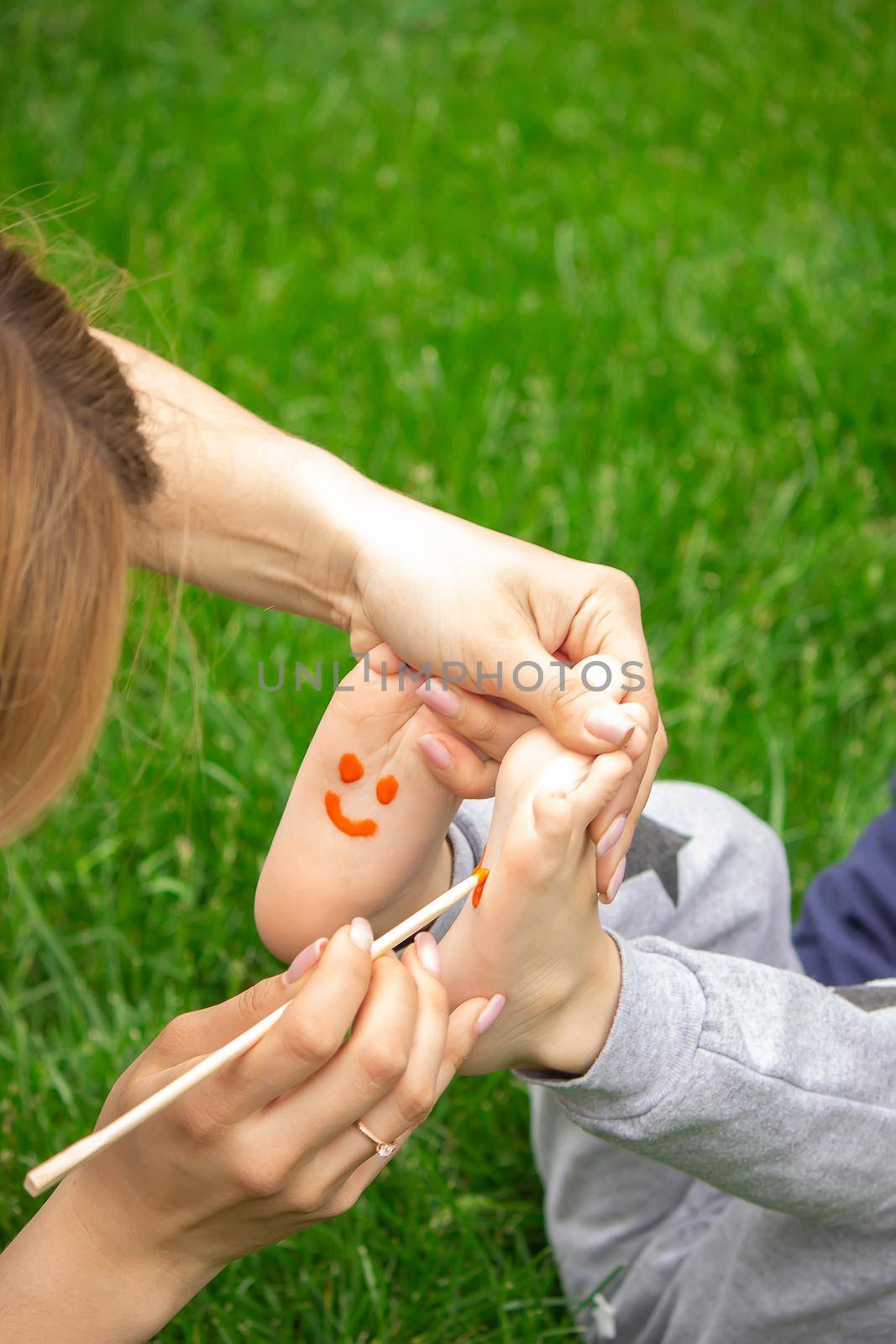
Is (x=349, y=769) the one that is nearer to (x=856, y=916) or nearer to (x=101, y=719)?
(x=101, y=719)

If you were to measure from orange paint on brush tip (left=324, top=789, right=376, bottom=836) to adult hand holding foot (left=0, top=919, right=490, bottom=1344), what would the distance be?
197 mm

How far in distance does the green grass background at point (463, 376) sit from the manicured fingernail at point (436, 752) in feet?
0.88

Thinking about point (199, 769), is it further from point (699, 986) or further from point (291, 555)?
point (699, 986)

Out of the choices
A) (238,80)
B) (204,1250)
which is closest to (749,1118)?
(204,1250)

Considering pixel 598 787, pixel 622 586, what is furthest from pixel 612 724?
pixel 622 586

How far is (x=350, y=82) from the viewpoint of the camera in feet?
9.68

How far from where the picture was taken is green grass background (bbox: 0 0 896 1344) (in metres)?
1.28

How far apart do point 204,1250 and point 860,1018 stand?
487 mm

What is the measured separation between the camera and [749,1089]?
35.8 inches

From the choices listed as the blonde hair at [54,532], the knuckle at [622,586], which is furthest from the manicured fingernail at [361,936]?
the knuckle at [622,586]

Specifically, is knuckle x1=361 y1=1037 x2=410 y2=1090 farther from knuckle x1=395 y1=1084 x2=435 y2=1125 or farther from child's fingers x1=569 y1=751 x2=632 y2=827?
child's fingers x1=569 y1=751 x2=632 y2=827

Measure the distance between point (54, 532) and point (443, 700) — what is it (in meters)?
0.36

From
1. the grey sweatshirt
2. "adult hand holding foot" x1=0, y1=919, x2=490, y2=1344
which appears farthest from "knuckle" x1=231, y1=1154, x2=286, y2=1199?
the grey sweatshirt

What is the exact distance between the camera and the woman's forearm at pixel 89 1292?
0.79m
